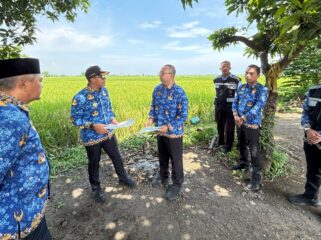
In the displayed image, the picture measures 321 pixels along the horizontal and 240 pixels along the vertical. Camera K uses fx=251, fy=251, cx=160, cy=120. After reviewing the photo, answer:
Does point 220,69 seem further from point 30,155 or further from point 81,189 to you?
point 30,155

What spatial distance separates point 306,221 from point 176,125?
7.20 feet

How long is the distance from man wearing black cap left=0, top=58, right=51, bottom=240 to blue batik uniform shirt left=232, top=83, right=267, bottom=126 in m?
3.08

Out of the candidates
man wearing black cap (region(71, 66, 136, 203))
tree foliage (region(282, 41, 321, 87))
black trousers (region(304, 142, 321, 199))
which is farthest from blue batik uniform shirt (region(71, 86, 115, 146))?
tree foliage (region(282, 41, 321, 87))

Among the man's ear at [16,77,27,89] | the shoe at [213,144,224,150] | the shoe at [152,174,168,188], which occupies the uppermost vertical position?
the man's ear at [16,77,27,89]

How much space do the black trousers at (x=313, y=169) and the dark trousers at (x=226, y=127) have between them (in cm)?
172

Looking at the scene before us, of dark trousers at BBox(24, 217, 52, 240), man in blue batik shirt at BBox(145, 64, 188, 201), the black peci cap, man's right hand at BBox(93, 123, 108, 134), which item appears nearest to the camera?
the black peci cap

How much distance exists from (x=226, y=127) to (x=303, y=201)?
199 cm

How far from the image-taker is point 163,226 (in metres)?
3.08

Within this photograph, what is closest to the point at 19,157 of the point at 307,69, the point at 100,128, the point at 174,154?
the point at 100,128

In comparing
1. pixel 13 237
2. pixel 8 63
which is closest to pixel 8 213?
pixel 13 237

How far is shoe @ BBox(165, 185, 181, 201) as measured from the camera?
361 cm

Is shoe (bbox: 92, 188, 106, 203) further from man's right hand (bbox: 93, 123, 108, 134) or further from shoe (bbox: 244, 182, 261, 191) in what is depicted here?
shoe (bbox: 244, 182, 261, 191)

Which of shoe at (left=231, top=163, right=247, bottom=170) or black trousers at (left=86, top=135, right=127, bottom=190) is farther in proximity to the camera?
shoe at (left=231, top=163, right=247, bottom=170)

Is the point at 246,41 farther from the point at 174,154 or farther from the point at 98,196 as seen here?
the point at 98,196
